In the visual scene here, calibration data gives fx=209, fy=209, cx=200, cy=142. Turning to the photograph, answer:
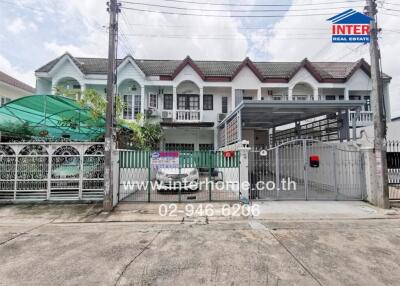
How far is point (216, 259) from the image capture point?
351 centimetres

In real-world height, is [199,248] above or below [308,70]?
below

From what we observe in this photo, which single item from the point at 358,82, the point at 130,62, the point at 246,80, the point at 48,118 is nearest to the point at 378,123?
the point at 246,80

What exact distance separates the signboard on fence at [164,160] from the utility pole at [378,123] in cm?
659

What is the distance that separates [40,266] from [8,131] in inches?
289

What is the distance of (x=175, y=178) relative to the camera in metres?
7.71

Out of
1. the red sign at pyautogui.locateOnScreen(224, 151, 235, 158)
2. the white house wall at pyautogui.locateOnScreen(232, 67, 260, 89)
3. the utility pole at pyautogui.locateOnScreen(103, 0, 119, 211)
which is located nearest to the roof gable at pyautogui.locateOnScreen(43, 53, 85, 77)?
the utility pole at pyautogui.locateOnScreen(103, 0, 119, 211)

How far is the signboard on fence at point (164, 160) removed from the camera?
23.9ft

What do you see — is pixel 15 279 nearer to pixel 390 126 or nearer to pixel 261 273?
pixel 261 273

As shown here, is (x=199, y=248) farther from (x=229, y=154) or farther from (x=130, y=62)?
(x=130, y=62)

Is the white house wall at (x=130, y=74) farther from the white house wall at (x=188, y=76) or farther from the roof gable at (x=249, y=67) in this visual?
the roof gable at (x=249, y=67)

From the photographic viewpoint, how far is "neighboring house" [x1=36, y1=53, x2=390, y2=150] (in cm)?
1459

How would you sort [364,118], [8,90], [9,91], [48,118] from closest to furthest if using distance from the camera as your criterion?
1. [48,118]
2. [364,118]
3. [8,90]
4. [9,91]

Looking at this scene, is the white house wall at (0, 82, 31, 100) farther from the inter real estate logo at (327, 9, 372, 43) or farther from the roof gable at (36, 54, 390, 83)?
the inter real estate logo at (327, 9, 372, 43)

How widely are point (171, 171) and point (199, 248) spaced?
3914 millimetres
